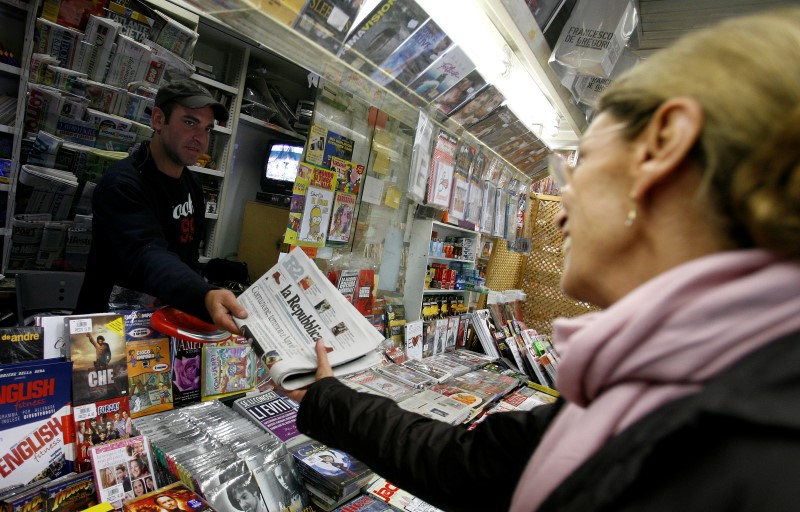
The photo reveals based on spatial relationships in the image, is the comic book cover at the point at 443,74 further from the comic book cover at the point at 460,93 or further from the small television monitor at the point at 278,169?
the small television monitor at the point at 278,169

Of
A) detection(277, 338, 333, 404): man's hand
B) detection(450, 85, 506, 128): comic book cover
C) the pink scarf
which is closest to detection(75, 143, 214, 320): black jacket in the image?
detection(277, 338, 333, 404): man's hand

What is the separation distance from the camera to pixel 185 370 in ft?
5.28

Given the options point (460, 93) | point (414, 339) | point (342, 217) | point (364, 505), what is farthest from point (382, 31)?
point (414, 339)

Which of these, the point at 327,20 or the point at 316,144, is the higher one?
the point at 327,20

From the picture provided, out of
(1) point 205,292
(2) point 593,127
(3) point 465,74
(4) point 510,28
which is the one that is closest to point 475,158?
(3) point 465,74

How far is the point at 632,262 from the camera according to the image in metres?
0.61

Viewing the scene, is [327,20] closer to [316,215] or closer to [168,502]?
[316,215]

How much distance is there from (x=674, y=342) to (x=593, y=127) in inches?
14.9

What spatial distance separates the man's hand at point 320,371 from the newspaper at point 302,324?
2 cm

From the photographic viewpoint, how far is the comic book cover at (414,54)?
1.77 metres

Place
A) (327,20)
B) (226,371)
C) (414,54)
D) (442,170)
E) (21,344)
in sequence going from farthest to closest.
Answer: (442,170) → (414,54) → (226,371) → (327,20) → (21,344)

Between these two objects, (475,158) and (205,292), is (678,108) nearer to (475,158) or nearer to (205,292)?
(205,292)

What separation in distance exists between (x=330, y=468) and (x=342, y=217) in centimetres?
127

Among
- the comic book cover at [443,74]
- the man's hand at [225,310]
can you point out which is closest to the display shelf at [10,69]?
the comic book cover at [443,74]
